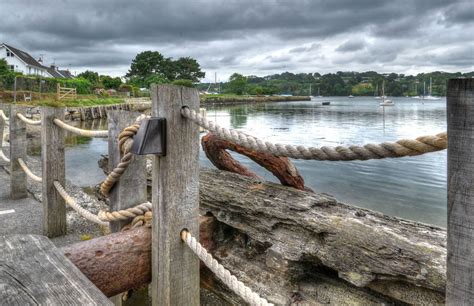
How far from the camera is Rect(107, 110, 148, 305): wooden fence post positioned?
2605 millimetres

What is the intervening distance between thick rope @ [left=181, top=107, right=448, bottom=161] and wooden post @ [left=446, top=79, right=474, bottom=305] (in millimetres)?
117

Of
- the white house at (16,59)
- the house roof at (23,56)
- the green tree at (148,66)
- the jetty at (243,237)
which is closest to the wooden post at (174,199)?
the jetty at (243,237)

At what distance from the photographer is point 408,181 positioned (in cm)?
1381

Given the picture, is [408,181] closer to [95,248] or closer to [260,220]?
[260,220]

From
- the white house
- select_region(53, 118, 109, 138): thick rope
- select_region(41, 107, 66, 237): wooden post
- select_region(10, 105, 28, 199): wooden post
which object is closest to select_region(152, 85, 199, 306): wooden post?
select_region(53, 118, 109, 138): thick rope

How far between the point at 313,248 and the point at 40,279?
147 centimetres

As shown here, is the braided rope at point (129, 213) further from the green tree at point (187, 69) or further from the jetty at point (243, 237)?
the green tree at point (187, 69)

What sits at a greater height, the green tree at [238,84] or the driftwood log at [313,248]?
the green tree at [238,84]

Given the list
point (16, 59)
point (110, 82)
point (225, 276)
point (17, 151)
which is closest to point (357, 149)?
point (225, 276)

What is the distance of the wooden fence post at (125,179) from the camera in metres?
2.61

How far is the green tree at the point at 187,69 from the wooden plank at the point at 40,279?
327ft

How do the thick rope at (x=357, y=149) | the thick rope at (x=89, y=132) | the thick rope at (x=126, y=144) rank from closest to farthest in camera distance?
1. the thick rope at (x=357, y=149)
2. the thick rope at (x=126, y=144)
3. the thick rope at (x=89, y=132)

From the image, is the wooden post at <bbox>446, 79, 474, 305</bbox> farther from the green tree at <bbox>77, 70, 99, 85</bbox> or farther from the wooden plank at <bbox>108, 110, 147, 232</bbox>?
the green tree at <bbox>77, 70, 99, 85</bbox>

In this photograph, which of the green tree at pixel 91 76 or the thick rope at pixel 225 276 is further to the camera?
the green tree at pixel 91 76
